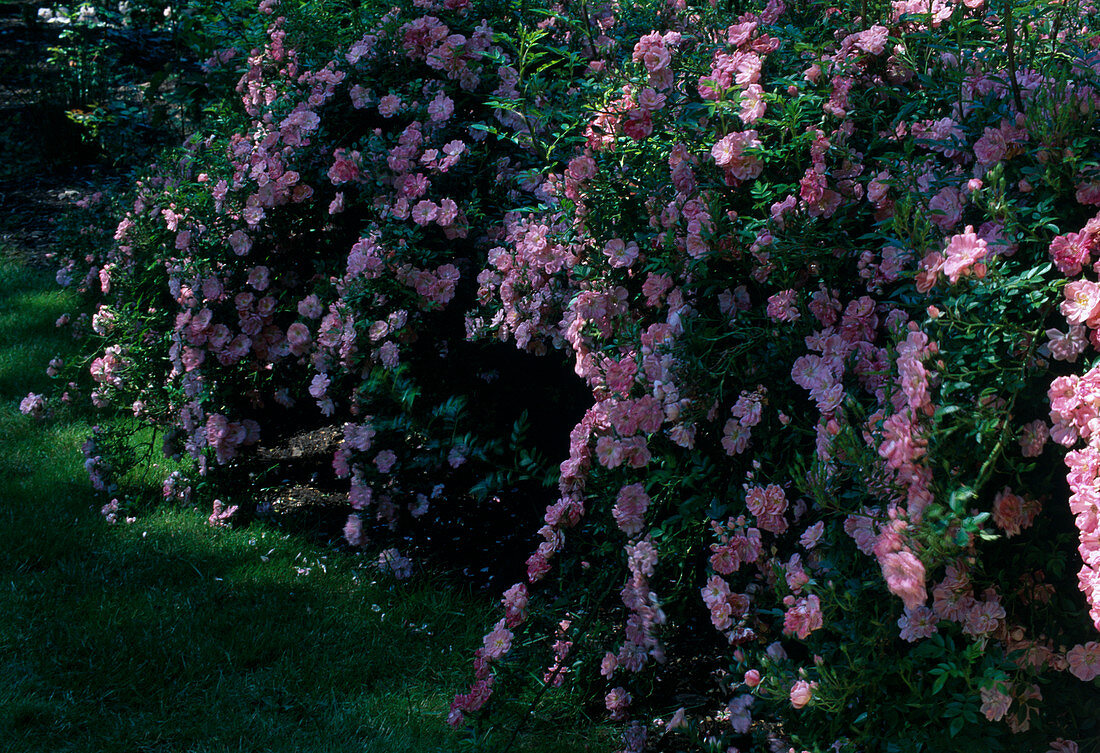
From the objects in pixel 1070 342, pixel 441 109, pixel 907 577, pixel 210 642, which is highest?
pixel 441 109

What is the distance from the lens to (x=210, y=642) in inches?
114

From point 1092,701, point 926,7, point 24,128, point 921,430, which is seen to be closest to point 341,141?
point 926,7

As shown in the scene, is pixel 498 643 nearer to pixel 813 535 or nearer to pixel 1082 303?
pixel 813 535

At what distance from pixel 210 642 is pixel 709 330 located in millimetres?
1814

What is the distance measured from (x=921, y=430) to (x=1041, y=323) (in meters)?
0.31

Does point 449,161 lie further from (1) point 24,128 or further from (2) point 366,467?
(1) point 24,128

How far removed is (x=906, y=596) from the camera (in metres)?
1.59

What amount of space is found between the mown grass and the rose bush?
0.21 meters

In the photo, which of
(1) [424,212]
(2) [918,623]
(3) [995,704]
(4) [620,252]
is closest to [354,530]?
(1) [424,212]

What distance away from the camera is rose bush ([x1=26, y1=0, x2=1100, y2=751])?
1.74 meters

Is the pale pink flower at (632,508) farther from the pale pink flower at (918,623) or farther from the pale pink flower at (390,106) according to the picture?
the pale pink flower at (390,106)

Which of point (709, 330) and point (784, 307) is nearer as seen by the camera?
point (784, 307)

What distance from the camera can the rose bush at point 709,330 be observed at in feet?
5.71

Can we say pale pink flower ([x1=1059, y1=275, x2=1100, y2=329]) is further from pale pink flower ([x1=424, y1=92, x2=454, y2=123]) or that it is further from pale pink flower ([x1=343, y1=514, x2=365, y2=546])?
pale pink flower ([x1=343, y1=514, x2=365, y2=546])
